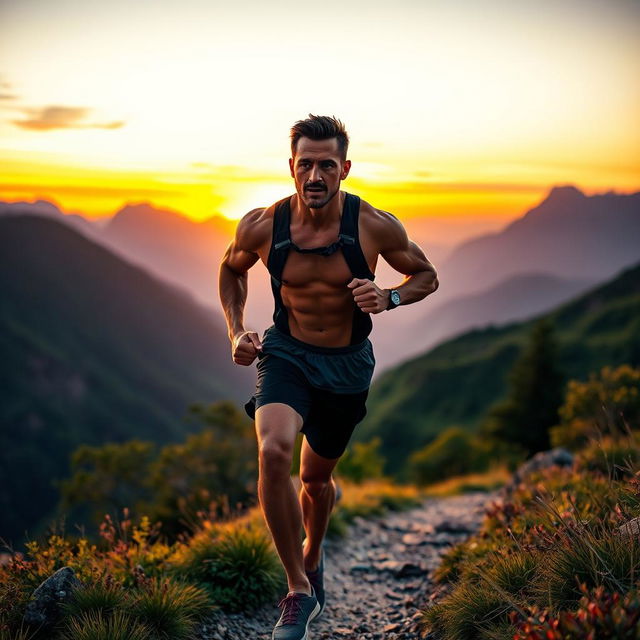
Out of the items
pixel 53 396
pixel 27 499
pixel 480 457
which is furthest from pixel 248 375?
pixel 480 457

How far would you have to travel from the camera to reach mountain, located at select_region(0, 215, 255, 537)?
113 m

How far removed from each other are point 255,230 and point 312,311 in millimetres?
707

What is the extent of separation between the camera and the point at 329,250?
15.0 ft

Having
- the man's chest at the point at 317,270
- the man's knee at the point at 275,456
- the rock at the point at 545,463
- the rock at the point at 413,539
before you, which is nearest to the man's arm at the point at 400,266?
the man's chest at the point at 317,270

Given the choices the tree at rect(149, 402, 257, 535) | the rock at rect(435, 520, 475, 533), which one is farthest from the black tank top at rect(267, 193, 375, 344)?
the tree at rect(149, 402, 257, 535)

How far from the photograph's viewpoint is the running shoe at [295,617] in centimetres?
424

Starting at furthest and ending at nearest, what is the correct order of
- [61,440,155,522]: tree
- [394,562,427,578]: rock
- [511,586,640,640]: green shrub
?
[61,440,155,522]: tree
[394,562,427,578]: rock
[511,586,640,640]: green shrub

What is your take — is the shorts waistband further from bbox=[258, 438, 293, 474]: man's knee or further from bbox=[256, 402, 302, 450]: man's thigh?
bbox=[258, 438, 293, 474]: man's knee

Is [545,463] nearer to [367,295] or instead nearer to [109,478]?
[367,295]

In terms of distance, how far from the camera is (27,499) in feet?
334

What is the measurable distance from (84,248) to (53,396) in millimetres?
78375

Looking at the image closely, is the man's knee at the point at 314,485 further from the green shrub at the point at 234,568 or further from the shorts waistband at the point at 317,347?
the shorts waistband at the point at 317,347

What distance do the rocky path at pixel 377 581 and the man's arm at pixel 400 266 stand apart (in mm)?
2325

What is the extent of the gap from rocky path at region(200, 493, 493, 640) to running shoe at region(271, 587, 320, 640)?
0.52m
